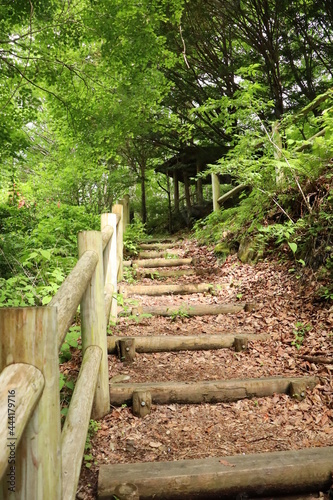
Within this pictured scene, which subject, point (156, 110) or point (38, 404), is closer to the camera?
point (38, 404)

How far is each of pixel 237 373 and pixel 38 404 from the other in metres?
2.34

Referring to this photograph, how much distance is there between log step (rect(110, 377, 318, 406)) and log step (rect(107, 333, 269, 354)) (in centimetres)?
68

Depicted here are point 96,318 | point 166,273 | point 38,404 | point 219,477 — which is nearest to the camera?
point 38,404

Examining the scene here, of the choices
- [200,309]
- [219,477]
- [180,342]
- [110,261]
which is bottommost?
[219,477]

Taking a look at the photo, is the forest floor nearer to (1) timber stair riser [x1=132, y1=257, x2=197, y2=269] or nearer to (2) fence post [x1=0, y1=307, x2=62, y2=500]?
(2) fence post [x1=0, y1=307, x2=62, y2=500]

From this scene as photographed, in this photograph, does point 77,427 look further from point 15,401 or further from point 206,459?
point 15,401

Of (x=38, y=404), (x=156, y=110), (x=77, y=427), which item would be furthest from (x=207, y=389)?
(x=156, y=110)

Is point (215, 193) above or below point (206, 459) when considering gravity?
above

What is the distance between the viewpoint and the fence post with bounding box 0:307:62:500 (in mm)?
975

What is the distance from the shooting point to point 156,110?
10773 mm

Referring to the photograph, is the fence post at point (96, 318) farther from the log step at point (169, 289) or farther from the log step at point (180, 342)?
the log step at point (169, 289)

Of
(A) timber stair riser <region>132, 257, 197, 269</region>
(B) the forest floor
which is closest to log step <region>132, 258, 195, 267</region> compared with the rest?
(A) timber stair riser <region>132, 257, 197, 269</region>

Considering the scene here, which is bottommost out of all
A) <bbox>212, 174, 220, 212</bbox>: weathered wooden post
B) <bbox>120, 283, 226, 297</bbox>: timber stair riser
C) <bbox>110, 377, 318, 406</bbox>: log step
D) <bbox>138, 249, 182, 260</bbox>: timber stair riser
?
<bbox>110, 377, 318, 406</bbox>: log step

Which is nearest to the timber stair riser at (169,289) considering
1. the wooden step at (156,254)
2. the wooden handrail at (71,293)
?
the wooden step at (156,254)
